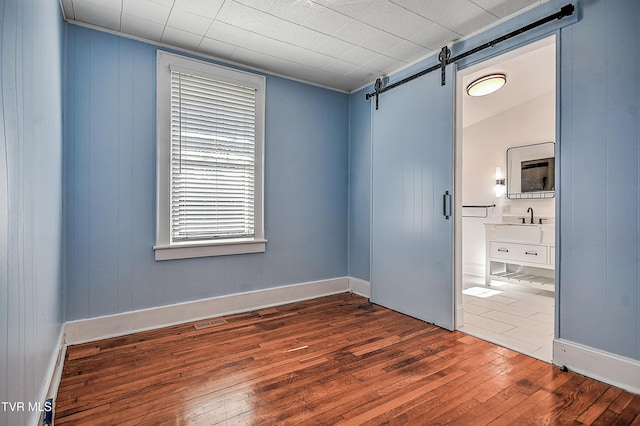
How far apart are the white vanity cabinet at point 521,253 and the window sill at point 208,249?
337 centimetres

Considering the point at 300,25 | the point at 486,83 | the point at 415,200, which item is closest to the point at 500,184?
the point at 486,83

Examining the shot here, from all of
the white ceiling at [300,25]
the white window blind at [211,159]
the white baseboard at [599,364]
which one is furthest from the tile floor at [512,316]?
the white ceiling at [300,25]

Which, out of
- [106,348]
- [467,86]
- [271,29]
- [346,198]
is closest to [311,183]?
[346,198]

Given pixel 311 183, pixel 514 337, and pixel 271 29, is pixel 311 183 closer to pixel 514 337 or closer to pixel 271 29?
pixel 271 29

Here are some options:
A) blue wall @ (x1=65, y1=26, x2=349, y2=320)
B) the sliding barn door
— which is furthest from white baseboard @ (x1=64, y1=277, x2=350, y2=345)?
the sliding barn door

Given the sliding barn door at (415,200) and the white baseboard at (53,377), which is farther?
the sliding barn door at (415,200)

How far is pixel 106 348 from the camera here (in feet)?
8.52

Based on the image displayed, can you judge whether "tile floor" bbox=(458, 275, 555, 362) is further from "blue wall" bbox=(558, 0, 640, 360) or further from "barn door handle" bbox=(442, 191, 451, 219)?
"barn door handle" bbox=(442, 191, 451, 219)

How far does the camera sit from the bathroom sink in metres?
4.37

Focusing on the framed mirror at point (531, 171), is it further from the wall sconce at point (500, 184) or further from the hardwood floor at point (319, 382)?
the hardwood floor at point (319, 382)

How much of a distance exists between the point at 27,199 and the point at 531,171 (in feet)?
18.2

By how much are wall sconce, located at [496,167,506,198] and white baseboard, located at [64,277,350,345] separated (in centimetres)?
291

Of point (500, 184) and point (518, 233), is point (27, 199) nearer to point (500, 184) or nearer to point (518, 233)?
point (518, 233)

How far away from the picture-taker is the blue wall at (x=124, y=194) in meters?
2.71
